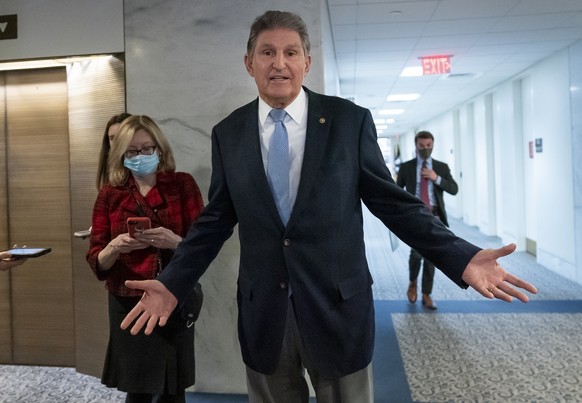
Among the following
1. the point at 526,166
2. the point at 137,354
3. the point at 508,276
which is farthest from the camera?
the point at 526,166

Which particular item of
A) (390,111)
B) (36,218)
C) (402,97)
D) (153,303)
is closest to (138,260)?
(153,303)

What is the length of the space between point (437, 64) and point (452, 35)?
4.09 ft

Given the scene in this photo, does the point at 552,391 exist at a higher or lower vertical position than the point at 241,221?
lower

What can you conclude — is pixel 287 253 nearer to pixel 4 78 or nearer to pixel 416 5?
pixel 4 78

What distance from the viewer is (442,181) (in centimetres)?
482

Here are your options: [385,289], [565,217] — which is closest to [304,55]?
[385,289]

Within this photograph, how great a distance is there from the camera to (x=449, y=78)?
28.9ft

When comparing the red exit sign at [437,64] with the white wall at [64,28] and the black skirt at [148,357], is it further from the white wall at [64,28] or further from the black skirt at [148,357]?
the black skirt at [148,357]

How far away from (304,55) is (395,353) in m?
3.06

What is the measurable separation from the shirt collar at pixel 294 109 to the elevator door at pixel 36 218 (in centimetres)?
273

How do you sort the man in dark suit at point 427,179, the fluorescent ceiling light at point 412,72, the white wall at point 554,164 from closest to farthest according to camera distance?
the man in dark suit at point 427,179
the white wall at point 554,164
the fluorescent ceiling light at point 412,72

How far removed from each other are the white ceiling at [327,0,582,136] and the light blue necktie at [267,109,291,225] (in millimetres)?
3290

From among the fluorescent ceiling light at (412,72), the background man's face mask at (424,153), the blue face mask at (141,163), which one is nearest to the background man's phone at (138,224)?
the blue face mask at (141,163)

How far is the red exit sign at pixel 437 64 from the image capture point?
6906 millimetres
